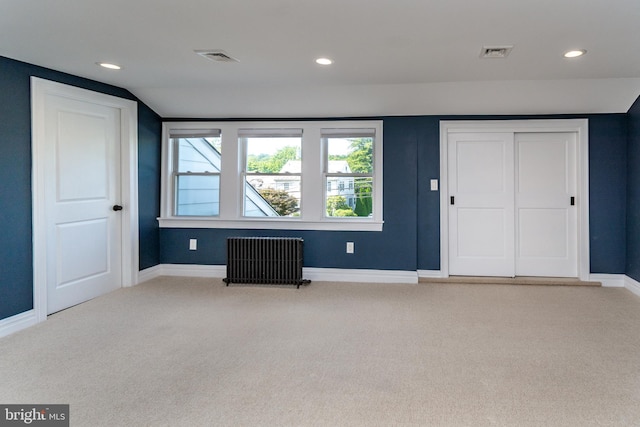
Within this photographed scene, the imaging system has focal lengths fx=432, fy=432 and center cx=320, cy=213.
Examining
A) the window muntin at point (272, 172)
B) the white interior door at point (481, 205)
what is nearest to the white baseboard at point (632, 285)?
the white interior door at point (481, 205)

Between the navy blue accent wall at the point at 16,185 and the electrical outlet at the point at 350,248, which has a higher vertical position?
the navy blue accent wall at the point at 16,185

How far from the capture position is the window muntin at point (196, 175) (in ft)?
17.7

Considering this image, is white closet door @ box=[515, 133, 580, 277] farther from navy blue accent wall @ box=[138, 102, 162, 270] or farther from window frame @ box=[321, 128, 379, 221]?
navy blue accent wall @ box=[138, 102, 162, 270]

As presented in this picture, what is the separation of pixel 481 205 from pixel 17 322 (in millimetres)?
4669

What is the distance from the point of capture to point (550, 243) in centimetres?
502

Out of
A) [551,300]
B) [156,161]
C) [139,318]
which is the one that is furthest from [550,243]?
[156,161]

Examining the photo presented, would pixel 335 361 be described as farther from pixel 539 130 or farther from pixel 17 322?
pixel 539 130

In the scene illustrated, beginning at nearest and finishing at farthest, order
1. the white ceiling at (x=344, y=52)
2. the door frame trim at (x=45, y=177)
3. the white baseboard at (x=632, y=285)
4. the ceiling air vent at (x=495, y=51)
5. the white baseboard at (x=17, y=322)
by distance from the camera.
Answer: the white ceiling at (x=344, y=52)
the ceiling air vent at (x=495, y=51)
the white baseboard at (x=17, y=322)
the door frame trim at (x=45, y=177)
the white baseboard at (x=632, y=285)

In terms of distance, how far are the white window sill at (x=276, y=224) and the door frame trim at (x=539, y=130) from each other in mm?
796

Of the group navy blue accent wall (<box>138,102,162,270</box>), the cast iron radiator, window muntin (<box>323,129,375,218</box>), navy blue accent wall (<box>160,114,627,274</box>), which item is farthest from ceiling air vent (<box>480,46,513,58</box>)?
navy blue accent wall (<box>138,102,162,270</box>)

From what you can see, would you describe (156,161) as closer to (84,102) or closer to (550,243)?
(84,102)

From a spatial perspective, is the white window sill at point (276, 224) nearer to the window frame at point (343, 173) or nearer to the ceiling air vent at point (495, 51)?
the window frame at point (343, 173)

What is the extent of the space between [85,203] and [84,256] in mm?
519

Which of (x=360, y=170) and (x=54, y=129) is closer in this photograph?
(x=54, y=129)
